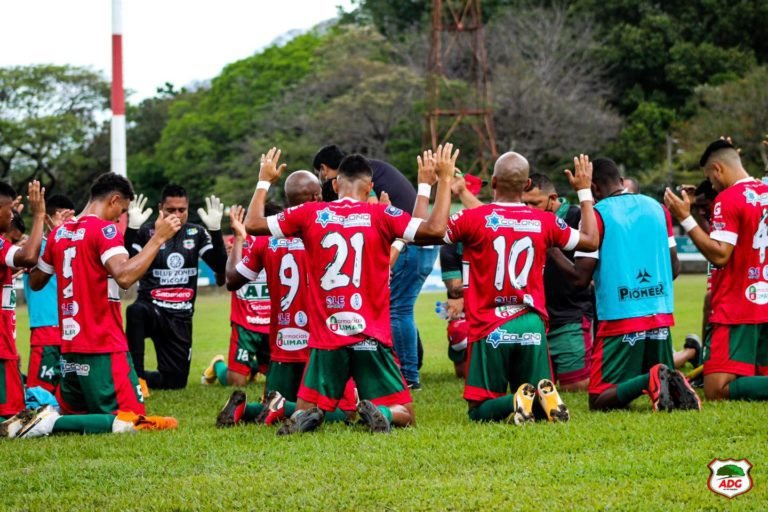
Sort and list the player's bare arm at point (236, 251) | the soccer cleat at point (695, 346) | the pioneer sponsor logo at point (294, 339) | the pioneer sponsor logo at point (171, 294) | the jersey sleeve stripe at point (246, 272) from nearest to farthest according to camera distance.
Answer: the pioneer sponsor logo at point (294, 339) → the jersey sleeve stripe at point (246, 272) → the player's bare arm at point (236, 251) → the soccer cleat at point (695, 346) → the pioneer sponsor logo at point (171, 294)

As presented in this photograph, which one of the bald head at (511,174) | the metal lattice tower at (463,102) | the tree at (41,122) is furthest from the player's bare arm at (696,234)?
the tree at (41,122)

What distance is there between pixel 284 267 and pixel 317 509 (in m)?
4.45

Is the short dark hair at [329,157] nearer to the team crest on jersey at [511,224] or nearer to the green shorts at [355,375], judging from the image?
the team crest on jersey at [511,224]

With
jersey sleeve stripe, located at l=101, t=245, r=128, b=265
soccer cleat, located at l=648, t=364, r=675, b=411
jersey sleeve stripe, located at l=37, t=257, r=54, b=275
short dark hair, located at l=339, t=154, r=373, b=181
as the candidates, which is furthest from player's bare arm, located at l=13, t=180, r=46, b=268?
soccer cleat, located at l=648, t=364, r=675, b=411

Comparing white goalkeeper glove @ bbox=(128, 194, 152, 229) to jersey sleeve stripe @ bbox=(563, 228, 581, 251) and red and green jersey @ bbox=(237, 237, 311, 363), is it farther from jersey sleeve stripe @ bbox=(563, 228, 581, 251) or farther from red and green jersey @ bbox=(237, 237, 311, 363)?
jersey sleeve stripe @ bbox=(563, 228, 581, 251)

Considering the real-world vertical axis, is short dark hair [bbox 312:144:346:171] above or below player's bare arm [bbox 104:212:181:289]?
above

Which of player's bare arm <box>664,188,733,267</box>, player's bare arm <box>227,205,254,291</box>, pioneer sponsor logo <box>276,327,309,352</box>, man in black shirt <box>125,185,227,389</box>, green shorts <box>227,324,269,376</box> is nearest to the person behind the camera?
player's bare arm <box>664,188,733,267</box>

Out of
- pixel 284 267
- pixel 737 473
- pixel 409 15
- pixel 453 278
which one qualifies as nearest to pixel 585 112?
pixel 409 15

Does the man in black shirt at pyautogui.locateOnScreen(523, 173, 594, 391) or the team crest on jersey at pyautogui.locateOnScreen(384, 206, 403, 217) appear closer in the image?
the team crest on jersey at pyautogui.locateOnScreen(384, 206, 403, 217)

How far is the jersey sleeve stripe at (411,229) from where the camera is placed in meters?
8.52

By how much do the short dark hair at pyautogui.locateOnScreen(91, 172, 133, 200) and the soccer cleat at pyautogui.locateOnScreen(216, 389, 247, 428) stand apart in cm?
207

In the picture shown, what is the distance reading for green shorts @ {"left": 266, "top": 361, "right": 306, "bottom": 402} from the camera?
10.2 m

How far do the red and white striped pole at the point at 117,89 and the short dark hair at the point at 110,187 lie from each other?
28.1 metres

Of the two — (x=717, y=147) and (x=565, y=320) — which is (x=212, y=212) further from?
(x=717, y=147)
